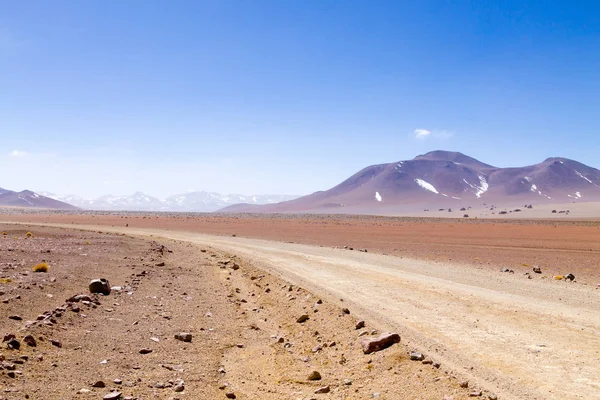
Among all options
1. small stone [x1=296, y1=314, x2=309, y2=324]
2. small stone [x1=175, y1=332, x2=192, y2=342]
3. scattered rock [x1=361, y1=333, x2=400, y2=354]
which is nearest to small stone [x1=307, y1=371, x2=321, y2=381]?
scattered rock [x1=361, y1=333, x2=400, y2=354]

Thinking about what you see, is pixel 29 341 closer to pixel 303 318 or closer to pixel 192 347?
pixel 192 347

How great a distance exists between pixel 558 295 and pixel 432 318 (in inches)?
216

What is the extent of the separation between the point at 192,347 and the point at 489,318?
20.4ft

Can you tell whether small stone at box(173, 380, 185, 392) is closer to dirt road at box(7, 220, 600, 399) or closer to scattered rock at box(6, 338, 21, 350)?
scattered rock at box(6, 338, 21, 350)

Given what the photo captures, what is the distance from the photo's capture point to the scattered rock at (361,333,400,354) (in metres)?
8.74

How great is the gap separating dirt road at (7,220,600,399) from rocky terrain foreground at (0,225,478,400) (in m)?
0.63

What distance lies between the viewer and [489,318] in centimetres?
1122

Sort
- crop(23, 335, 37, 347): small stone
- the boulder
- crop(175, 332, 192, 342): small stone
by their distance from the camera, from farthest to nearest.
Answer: the boulder
crop(175, 332, 192, 342): small stone
crop(23, 335, 37, 347): small stone

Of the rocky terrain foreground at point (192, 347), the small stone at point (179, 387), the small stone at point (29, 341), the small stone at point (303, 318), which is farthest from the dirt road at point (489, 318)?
the small stone at point (29, 341)

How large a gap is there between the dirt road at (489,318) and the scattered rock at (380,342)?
0.35 m

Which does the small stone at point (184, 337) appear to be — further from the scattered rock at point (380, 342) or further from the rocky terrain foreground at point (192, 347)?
the scattered rock at point (380, 342)

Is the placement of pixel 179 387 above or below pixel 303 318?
below

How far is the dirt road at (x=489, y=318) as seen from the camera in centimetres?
741

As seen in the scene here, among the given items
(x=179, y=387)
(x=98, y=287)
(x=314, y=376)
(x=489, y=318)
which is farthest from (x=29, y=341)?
(x=489, y=318)
